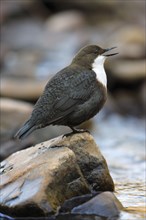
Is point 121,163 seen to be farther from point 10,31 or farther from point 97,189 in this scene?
point 10,31

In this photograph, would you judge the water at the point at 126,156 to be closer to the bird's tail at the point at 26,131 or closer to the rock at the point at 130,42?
the bird's tail at the point at 26,131

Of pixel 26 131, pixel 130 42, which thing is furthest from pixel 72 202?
pixel 130 42

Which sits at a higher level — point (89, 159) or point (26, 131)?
point (26, 131)

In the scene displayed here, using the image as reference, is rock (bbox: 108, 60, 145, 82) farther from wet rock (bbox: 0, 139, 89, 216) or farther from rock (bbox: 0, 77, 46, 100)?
wet rock (bbox: 0, 139, 89, 216)

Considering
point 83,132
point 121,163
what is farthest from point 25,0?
point 83,132

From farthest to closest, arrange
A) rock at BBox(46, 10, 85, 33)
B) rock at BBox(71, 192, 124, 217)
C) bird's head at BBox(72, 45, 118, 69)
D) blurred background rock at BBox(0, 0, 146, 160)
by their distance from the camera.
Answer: rock at BBox(46, 10, 85, 33), blurred background rock at BBox(0, 0, 146, 160), bird's head at BBox(72, 45, 118, 69), rock at BBox(71, 192, 124, 217)

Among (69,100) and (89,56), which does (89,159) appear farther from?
(89,56)

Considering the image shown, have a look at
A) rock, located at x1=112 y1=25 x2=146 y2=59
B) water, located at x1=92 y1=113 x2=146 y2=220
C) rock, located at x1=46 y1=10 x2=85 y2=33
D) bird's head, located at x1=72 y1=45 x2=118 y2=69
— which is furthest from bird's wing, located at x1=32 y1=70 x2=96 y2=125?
rock, located at x1=46 y1=10 x2=85 y2=33
